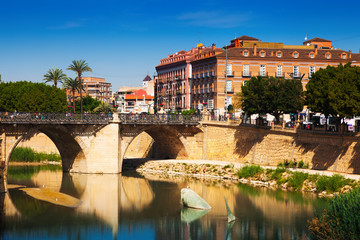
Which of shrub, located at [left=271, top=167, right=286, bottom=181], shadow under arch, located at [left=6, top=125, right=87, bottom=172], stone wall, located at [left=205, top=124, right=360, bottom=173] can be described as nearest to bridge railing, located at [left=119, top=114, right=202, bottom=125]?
stone wall, located at [left=205, top=124, right=360, bottom=173]

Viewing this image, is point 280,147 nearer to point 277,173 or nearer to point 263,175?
point 263,175

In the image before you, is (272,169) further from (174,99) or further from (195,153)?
(174,99)

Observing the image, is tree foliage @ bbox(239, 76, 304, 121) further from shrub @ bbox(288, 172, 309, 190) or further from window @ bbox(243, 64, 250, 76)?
window @ bbox(243, 64, 250, 76)

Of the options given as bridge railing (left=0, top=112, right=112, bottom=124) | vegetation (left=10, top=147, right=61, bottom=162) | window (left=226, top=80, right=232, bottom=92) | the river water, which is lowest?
the river water

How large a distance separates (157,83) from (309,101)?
262 ft

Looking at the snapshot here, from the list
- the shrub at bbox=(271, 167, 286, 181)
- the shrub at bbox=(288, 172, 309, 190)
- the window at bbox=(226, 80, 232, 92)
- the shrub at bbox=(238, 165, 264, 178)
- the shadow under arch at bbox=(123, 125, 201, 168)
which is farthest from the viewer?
the window at bbox=(226, 80, 232, 92)

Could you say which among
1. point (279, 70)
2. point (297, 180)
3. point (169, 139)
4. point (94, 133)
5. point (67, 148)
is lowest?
point (297, 180)

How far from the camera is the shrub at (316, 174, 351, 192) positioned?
56303 mm

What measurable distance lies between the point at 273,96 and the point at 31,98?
46484mm

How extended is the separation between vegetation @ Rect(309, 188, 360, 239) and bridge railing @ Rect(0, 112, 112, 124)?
3867cm

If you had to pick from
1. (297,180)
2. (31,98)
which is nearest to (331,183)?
(297,180)

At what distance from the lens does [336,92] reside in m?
59.8

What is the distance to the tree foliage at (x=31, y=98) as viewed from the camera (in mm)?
100125

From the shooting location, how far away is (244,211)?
177 ft
